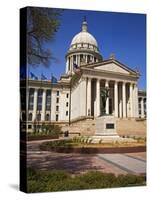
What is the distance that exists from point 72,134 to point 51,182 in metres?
1.35

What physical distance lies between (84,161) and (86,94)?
6.29ft

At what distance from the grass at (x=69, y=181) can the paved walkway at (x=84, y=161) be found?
Result: 0.12 meters

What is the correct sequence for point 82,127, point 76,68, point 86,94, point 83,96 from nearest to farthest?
point 82,127 → point 76,68 → point 86,94 → point 83,96

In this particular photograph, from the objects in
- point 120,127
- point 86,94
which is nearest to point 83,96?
point 86,94

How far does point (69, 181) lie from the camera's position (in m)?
9.69

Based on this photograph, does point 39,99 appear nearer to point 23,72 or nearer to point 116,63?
point 23,72

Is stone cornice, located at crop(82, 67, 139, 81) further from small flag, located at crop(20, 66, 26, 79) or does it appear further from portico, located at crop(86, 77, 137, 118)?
small flag, located at crop(20, 66, 26, 79)

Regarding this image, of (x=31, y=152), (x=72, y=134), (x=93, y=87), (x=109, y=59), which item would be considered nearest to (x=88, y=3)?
(x=109, y=59)

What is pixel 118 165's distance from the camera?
10.5 metres

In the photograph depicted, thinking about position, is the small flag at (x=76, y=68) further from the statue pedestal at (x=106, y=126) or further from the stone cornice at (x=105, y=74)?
the statue pedestal at (x=106, y=126)

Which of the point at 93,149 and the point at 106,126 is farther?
the point at 106,126

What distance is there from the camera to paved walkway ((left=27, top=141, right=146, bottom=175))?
962 cm

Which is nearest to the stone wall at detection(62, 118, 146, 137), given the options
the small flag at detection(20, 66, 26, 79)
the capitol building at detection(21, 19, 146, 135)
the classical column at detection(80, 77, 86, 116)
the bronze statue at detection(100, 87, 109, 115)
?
the capitol building at detection(21, 19, 146, 135)

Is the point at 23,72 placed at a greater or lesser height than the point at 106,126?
greater
